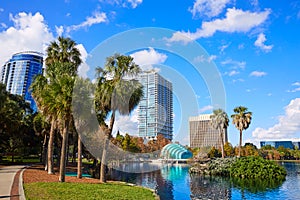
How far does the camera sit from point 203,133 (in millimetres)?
96688

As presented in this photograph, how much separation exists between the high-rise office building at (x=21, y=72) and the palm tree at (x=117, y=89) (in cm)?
13345

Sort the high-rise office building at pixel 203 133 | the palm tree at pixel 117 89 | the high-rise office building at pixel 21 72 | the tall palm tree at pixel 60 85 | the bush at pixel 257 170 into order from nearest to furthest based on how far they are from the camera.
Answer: the tall palm tree at pixel 60 85 < the palm tree at pixel 117 89 < the bush at pixel 257 170 < the high-rise office building at pixel 203 133 < the high-rise office building at pixel 21 72

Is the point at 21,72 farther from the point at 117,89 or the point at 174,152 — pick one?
the point at 117,89

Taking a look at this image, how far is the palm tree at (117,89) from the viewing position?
1844cm

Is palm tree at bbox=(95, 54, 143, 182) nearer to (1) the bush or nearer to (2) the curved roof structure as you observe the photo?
(1) the bush

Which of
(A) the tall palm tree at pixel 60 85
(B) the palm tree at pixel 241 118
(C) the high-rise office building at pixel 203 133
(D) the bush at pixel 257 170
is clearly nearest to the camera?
(A) the tall palm tree at pixel 60 85

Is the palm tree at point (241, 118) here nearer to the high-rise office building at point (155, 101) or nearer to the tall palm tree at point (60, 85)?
the high-rise office building at point (155, 101)

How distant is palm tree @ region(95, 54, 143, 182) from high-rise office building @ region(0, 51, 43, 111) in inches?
5254

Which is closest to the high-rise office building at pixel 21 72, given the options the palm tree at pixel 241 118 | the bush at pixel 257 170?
the palm tree at pixel 241 118

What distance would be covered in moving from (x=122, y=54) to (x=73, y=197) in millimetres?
11358

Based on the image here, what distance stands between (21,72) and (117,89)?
5593 inches

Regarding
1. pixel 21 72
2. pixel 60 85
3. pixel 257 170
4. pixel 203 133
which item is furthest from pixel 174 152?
pixel 21 72

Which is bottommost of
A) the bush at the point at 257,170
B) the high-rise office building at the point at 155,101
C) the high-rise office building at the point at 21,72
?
the bush at the point at 257,170

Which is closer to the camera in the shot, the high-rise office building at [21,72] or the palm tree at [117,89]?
the palm tree at [117,89]
